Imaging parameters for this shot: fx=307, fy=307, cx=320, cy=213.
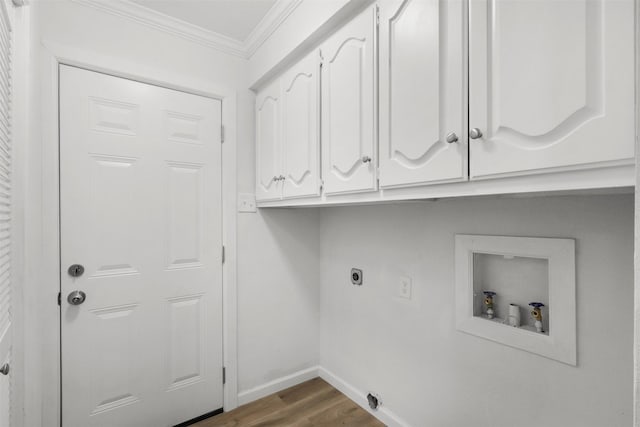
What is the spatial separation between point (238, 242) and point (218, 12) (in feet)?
4.28

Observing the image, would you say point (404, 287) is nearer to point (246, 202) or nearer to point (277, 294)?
point (277, 294)

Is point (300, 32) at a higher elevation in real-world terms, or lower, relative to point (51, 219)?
higher

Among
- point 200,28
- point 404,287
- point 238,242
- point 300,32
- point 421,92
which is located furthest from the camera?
point 238,242

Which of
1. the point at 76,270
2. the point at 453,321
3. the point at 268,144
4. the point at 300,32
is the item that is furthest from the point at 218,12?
the point at 453,321

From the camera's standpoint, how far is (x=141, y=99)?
164 cm

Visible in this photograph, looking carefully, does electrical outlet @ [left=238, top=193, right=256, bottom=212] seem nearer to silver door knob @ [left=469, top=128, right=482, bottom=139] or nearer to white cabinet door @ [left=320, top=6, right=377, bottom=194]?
white cabinet door @ [left=320, top=6, right=377, bottom=194]

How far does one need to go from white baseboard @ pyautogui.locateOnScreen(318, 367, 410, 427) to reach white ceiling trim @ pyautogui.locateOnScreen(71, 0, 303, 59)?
86.0 inches

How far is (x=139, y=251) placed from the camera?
5.35ft

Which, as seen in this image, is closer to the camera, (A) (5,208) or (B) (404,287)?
(A) (5,208)

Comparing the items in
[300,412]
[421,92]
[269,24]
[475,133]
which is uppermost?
[269,24]

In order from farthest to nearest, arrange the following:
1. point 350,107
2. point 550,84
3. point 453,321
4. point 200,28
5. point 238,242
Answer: point 238,242, point 200,28, point 453,321, point 350,107, point 550,84

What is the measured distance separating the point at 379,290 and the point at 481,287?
58 centimetres

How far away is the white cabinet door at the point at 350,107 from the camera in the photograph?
1170 mm

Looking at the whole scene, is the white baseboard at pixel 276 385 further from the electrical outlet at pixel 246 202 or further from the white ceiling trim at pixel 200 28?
the white ceiling trim at pixel 200 28
